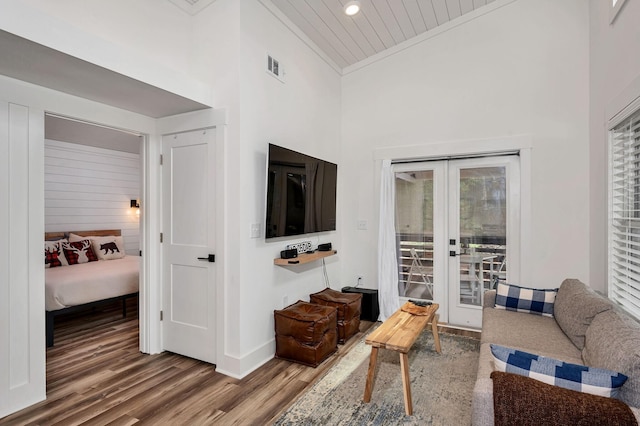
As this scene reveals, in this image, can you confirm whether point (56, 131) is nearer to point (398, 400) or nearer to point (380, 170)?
point (380, 170)

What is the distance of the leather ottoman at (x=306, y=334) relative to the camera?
2928 millimetres

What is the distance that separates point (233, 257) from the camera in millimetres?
2848

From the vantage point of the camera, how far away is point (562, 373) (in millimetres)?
1363

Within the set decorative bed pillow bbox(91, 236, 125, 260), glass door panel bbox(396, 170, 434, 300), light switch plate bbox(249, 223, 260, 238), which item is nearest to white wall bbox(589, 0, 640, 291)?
glass door panel bbox(396, 170, 434, 300)

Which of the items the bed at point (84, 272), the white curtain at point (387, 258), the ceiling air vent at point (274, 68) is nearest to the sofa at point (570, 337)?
the white curtain at point (387, 258)

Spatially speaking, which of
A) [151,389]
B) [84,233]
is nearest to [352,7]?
[151,389]

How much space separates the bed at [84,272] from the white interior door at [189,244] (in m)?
1.32

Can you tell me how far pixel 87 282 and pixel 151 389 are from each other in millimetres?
2027

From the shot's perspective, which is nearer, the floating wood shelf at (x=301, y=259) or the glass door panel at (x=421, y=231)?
the floating wood shelf at (x=301, y=259)

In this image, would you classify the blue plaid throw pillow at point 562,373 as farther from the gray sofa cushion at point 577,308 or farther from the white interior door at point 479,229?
the white interior door at point 479,229

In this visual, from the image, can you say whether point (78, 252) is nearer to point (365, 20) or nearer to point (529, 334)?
point (365, 20)

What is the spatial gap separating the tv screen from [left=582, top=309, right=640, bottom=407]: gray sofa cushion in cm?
234

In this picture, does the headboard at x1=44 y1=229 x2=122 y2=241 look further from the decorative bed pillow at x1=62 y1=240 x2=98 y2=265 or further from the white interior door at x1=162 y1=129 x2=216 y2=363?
the white interior door at x1=162 y1=129 x2=216 y2=363

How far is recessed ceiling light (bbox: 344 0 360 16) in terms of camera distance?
3230 mm
